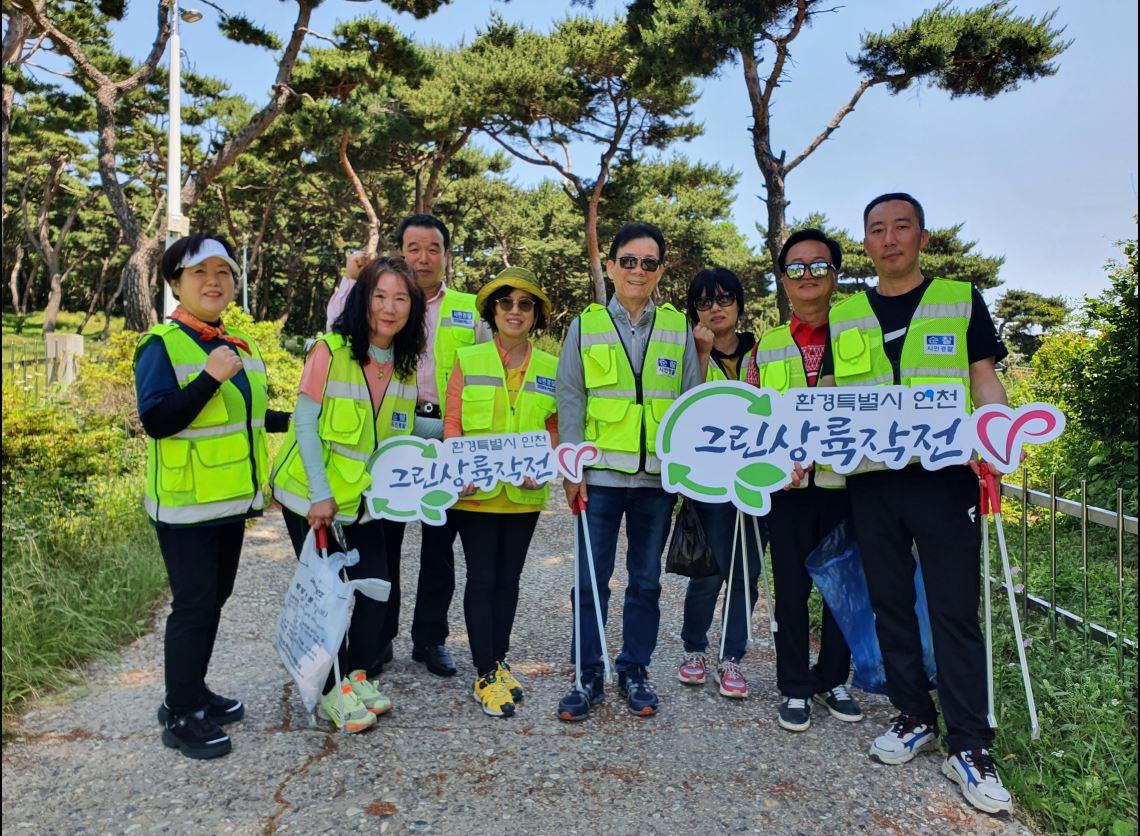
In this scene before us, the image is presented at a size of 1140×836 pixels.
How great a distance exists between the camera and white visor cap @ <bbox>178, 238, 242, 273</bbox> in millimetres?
3033

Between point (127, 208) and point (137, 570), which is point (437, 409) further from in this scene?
point (127, 208)

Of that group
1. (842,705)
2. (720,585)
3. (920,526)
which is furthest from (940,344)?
(842,705)

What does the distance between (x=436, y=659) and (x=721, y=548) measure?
4.97 feet

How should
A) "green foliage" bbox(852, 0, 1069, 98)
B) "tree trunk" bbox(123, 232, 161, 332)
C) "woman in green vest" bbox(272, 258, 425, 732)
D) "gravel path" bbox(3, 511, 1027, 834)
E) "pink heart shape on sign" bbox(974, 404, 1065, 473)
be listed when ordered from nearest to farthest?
"gravel path" bbox(3, 511, 1027, 834) < "pink heart shape on sign" bbox(974, 404, 1065, 473) < "woman in green vest" bbox(272, 258, 425, 732) < "green foliage" bbox(852, 0, 1069, 98) < "tree trunk" bbox(123, 232, 161, 332)

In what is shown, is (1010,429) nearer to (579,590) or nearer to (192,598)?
(579,590)

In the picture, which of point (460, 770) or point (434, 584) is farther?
point (434, 584)

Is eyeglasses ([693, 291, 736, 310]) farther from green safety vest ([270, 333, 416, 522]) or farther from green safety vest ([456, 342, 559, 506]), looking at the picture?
green safety vest ([270, 333, 416, 522])

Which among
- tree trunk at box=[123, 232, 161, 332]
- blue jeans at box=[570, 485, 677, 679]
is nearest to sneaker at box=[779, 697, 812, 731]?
blue jeans at box=[570, 485, 677, 679]

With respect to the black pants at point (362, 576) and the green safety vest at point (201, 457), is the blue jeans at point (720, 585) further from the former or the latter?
the green safety vest at point (201, 457)

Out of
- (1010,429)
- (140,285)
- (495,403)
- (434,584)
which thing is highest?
(140,285)

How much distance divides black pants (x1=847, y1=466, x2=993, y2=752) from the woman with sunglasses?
2.18 ft

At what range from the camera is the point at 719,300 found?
3852mm

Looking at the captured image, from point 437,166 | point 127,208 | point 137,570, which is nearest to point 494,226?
point 437,166

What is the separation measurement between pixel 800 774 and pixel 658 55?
9900 mm
